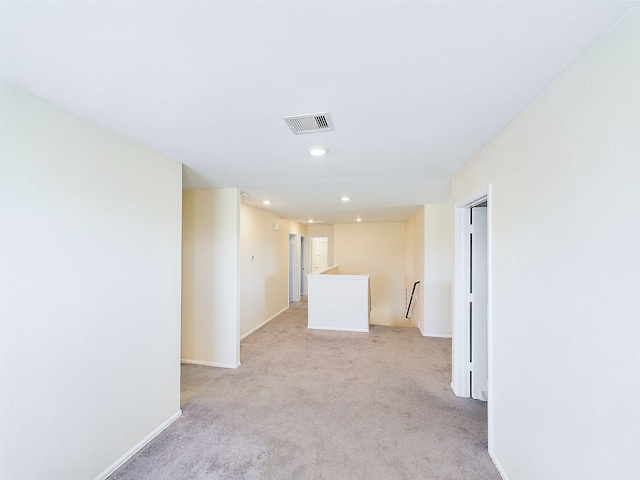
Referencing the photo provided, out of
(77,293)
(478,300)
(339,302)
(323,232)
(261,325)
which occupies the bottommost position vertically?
(261,325)

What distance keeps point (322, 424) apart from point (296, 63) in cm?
265

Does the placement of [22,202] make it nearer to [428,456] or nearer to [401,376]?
[428,456]

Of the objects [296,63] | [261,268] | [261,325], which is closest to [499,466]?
[296,63]

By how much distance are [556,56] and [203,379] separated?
3929mm

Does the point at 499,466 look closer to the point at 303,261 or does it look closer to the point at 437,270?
the point at 437,270

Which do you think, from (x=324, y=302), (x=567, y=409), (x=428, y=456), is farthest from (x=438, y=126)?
(x=324, y=302)

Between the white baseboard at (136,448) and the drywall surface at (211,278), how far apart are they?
1.10 metres

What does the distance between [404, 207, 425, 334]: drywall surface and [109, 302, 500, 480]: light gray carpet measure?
1412mm

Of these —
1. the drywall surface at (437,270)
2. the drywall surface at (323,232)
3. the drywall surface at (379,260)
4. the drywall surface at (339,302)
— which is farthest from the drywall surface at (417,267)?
the drywall surface at (323,232)

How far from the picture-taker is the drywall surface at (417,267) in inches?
203

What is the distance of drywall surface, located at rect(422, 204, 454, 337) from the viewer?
15.7ft

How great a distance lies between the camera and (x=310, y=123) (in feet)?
5.76

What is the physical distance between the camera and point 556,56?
45.2 inches

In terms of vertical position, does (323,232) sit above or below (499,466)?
above
